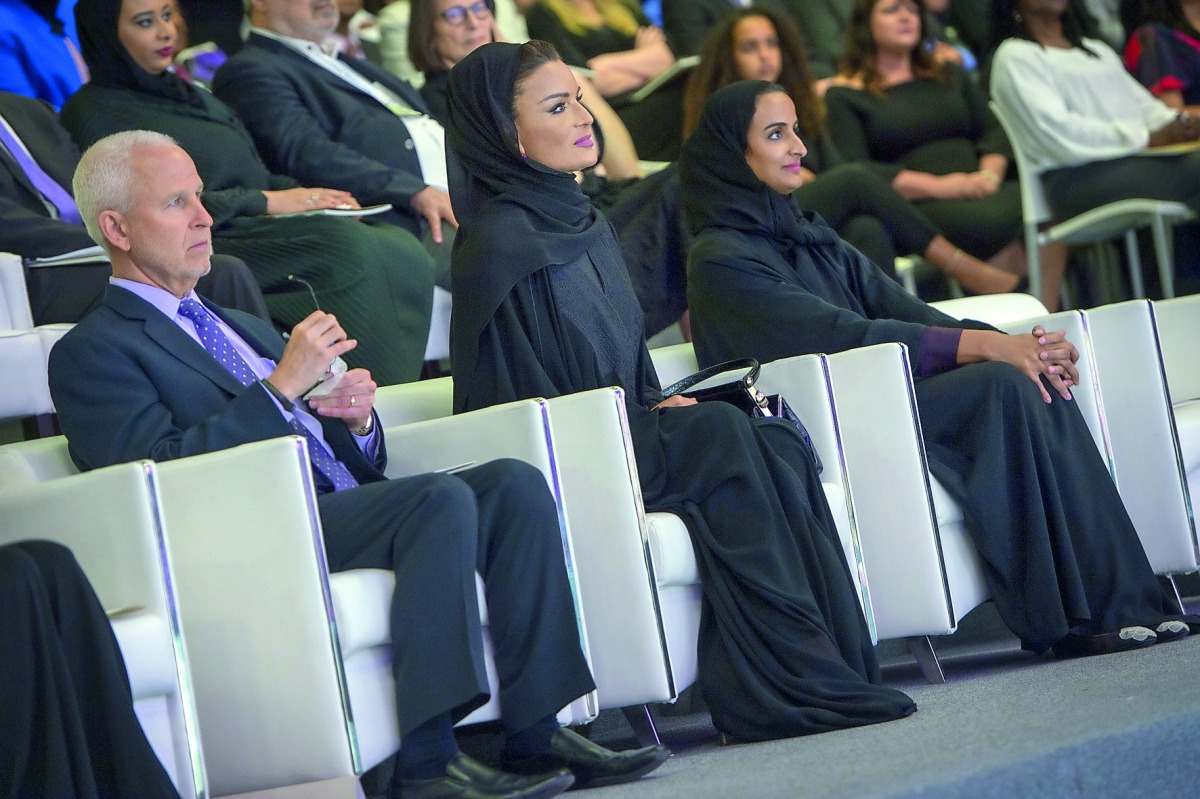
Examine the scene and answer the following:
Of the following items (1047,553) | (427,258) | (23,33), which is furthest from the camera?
(23,33)

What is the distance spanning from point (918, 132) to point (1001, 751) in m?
3.61

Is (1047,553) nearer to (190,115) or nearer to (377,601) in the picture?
(377,601)

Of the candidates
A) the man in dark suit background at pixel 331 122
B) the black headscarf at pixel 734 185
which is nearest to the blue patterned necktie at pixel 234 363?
the black headscarf at pixel 734 185

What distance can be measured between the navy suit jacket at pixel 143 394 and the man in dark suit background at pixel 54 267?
2.33 ft


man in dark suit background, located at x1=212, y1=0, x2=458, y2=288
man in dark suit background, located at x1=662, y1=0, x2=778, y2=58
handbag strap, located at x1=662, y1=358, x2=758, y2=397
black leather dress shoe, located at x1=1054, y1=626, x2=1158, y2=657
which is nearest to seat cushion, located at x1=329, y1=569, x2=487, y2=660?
handbag strap, located at x1=662, y1=358, x2=758, y2=397

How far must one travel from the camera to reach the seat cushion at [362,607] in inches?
84.4

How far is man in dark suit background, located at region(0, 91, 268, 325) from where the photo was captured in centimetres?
324

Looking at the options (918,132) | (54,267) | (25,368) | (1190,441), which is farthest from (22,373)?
(918,132)

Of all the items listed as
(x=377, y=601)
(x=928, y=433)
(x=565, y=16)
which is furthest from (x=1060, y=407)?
(x=565, y=16)

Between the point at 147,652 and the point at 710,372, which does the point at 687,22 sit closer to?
the point at 710,372

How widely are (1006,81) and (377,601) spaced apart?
3.66 m

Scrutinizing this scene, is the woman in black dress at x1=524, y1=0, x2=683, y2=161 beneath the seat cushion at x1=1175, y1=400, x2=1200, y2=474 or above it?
above

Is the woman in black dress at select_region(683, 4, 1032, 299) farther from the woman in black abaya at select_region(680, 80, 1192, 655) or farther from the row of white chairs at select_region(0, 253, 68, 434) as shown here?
the row of white chairs at select_region(0, 253, 68, 434)

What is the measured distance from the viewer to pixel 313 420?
2.59m
